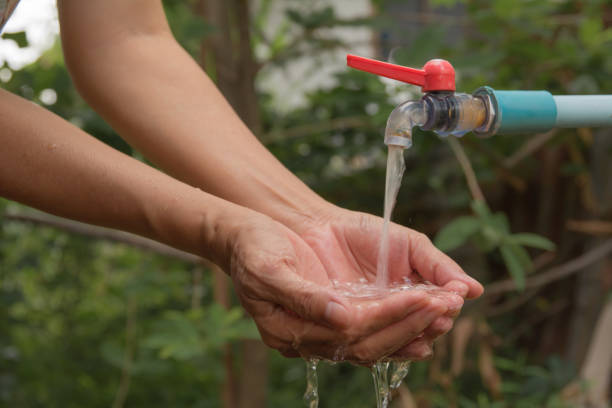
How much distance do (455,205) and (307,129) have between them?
0.63 m

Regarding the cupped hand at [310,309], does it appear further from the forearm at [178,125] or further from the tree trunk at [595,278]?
the tree trunk at [595,278]

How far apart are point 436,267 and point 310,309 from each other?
0.90 feet

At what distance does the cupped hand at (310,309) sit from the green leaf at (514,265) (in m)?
0.57

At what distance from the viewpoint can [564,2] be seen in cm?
223

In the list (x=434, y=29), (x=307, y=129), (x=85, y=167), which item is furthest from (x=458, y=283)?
(x=307, y=129)

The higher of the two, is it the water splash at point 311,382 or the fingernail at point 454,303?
the fingernail at point 454,303

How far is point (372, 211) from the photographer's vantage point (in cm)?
236

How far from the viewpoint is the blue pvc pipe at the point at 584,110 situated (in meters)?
0.77

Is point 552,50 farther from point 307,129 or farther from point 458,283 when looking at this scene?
point 458,283

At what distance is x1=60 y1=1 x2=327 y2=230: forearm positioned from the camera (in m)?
1.01

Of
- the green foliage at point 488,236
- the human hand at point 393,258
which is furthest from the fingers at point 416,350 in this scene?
the green foliage at point 488,236

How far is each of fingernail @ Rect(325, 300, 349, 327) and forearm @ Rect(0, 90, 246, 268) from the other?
18cm

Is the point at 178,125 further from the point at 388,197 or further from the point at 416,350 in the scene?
the point at 416,350

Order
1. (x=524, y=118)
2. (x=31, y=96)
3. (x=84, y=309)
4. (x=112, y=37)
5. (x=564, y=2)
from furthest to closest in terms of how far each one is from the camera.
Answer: (x=84, y=309) → (x=564, y=2) → (x=31, y=96) → (x=112, y=37) → (x=524, y=118)
